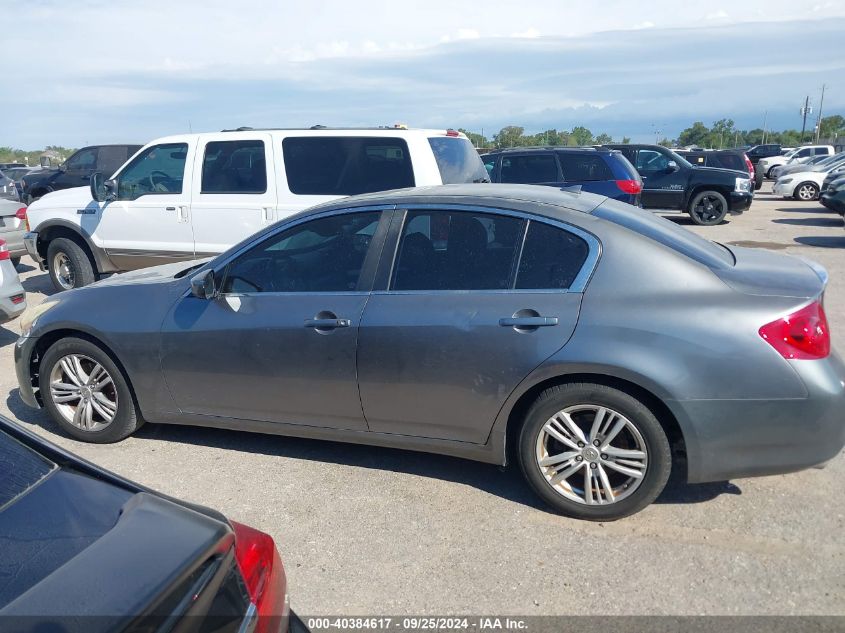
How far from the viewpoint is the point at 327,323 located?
12.8ft

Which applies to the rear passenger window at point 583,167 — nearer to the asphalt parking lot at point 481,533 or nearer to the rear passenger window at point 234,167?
the rear passenger window at point 234,167

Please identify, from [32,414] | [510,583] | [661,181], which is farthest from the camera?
[661,181]

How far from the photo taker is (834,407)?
3.31 m

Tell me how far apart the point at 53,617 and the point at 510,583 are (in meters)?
2.11

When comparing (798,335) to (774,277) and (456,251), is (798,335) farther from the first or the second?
(456,251)

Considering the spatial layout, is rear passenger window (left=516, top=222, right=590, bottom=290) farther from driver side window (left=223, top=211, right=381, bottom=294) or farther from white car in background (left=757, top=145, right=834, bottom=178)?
white car in background (left=757, top=145, right=834, bottom=178)

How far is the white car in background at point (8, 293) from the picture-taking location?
670 cm

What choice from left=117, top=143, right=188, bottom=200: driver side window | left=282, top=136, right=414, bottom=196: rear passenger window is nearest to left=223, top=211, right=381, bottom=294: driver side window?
left=282, top=136, right=414, bottom=196: rear passenger window

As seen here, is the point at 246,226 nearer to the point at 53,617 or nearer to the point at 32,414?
the point at 32,414

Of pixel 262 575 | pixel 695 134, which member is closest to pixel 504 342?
pixel 262 575

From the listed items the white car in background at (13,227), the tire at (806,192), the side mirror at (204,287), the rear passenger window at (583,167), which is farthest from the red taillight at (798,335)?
the tire at (806,192)

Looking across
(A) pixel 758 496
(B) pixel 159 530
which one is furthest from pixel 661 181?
(B) pixel 159 530

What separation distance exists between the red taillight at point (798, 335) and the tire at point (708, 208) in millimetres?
13636

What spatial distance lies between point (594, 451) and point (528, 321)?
724 mm
